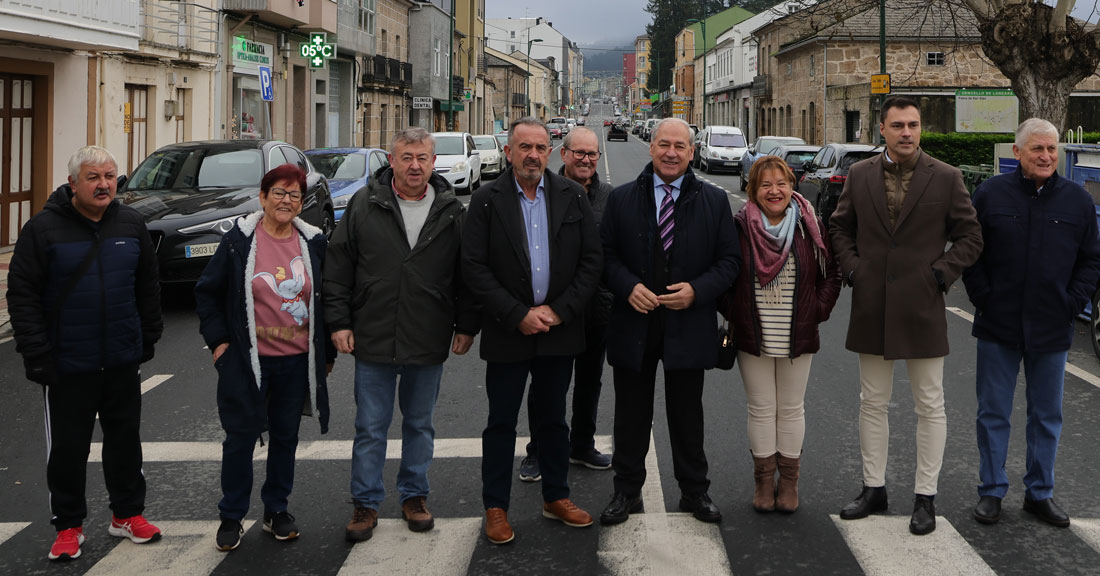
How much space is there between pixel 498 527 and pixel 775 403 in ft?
4.75

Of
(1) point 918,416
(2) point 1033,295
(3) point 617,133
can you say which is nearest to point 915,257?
(2) point 1033,295

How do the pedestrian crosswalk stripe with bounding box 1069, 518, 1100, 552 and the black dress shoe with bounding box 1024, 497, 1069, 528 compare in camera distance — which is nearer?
the pedestrian crosswalk stripe with bounding box 1069, 518, 1100, 552

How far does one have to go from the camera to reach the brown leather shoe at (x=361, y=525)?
4.68 metres

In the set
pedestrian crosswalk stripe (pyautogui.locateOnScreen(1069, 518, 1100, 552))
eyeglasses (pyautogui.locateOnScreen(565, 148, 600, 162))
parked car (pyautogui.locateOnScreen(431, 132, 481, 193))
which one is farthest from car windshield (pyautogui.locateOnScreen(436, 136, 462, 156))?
pedestrian crosswalk stripe (pyautogui.locateOnScreen(1069, 518, 1100, 552))

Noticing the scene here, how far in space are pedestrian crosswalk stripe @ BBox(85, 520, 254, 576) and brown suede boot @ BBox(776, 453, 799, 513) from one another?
244 cm

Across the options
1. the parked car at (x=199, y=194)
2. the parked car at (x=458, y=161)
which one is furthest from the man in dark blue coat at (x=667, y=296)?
the parked car at (x=458, y=161)

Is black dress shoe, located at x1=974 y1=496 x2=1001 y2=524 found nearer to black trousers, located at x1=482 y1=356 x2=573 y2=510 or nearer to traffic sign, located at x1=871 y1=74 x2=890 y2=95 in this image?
black trousers, located at x1=482 y1=356 x2=573 y2=510

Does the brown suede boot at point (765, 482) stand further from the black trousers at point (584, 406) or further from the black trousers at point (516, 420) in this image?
the black trousers at point (584, 406)

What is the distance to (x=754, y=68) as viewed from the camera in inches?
2640

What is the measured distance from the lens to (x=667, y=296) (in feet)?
15.7

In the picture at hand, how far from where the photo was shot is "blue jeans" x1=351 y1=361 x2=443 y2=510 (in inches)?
189

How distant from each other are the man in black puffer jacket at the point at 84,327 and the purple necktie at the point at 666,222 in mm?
2280

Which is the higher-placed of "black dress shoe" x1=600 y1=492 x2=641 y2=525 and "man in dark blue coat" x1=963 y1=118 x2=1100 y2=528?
"man in dark blue coat" x1=963 y1=118 x2=1100 y2=528

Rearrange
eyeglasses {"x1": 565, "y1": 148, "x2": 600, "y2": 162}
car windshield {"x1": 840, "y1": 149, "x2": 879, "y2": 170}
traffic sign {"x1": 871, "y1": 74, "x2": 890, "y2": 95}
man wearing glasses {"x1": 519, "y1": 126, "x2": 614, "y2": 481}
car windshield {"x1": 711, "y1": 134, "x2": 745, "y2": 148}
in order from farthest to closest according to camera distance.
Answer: car windshield {"x1": 711, "y1": 134, "x2": 745, "y2": 148} < traffic sign {"x1": 871, "y1": 74, "x2": 890, "y2": 95} < car windshield {"x1": 840, "y1": 149, "x2": 879, "y2": 170} < eyeglasses {"x1": 565, "y1": 148, "x2": 600, "y2": 162} < man wearing glasses {"x1": 519, "y1": 126, "x2": 614, "y2": 481}
